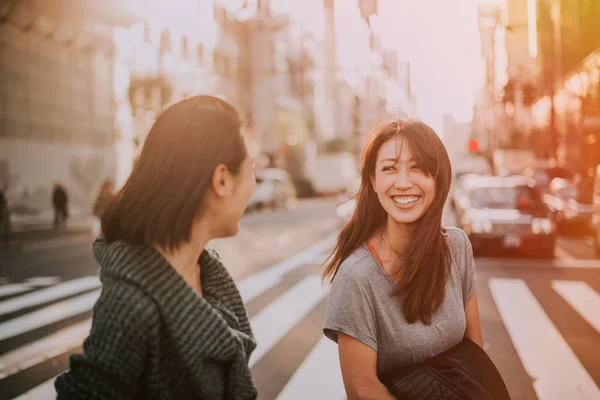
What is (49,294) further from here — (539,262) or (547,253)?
(547,253)

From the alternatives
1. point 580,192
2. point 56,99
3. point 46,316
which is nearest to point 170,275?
point 46,316

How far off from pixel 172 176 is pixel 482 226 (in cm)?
1413

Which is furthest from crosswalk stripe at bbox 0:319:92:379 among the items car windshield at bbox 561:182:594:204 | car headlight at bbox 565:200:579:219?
car windshield at bbox 561:182:594:204

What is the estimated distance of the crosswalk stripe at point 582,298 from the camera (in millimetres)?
8789

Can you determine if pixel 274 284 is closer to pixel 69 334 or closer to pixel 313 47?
pixel 69 334

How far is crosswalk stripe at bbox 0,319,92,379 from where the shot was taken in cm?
673

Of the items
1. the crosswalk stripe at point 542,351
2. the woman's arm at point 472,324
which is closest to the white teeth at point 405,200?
the woman's arm at point 472,324

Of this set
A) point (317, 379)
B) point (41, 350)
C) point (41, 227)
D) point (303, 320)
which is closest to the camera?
point (317, 379)

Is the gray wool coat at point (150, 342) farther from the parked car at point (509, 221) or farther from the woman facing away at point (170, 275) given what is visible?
the parked car at point (509, 221)

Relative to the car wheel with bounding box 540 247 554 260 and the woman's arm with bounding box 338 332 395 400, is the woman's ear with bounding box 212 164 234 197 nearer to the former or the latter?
the woman's arm with bounding box 338 332 395 400

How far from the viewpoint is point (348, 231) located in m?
2.84

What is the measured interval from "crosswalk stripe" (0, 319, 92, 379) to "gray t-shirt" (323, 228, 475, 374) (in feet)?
15.6

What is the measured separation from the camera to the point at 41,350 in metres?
7.36

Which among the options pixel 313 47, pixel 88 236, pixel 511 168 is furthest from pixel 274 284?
pixel 313 47
